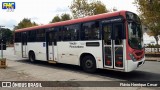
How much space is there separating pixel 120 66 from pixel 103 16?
2690mm

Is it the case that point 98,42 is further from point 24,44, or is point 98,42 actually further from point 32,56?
point 24,44

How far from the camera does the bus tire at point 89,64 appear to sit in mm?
10753

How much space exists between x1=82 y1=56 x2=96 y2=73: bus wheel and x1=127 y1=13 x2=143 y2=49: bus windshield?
2410 mm

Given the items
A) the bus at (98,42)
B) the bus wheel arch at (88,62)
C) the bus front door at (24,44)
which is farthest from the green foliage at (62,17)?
the bus wheel arch at (88,62)

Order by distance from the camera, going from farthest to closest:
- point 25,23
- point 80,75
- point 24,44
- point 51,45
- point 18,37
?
point 25,23 → point 18,37 → point 24,44 → point 51,45 → point 80,75

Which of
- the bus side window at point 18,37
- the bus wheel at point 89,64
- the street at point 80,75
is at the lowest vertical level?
the street at point 80,75

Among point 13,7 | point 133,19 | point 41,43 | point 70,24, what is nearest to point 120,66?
point 133,19

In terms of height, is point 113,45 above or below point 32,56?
above

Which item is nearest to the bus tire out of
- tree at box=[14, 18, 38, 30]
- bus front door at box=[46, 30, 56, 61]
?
bus front door at box=[46, 30, 56, 61]

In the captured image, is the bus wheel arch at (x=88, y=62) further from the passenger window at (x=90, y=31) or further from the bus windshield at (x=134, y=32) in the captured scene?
the bus windshield at (x=134, y=32)

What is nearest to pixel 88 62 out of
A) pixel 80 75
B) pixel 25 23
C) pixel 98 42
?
pixel 80 75

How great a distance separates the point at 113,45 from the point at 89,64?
6.94 feet

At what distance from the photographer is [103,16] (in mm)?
10109

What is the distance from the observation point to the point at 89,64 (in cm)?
1096
